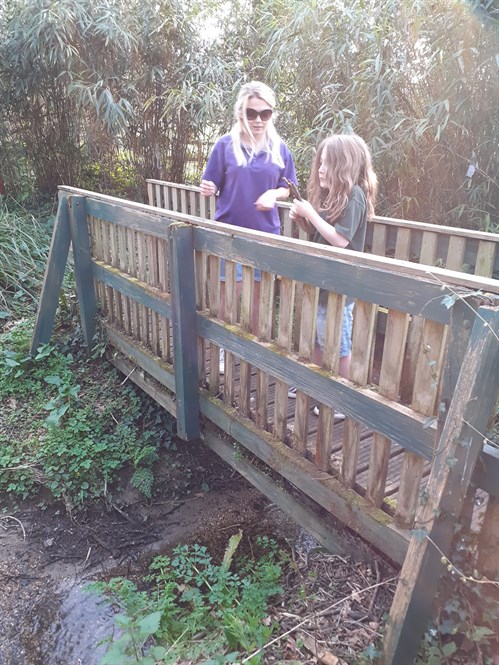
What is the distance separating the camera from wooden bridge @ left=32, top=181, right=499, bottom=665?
5.15ft

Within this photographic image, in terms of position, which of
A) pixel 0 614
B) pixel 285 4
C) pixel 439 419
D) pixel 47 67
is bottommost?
pixel 0 614

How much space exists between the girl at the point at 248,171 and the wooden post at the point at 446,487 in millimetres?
1653

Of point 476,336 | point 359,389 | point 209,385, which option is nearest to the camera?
point 476,336

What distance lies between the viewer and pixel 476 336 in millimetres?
1442

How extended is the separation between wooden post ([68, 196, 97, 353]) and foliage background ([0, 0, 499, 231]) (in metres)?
2.19

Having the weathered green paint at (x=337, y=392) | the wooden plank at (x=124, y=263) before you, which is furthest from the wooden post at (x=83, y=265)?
the weathered green paint at (x=337, y=392)

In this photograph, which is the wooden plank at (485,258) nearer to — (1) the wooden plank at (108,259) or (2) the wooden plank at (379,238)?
(2) the wooden plank at (379,238)

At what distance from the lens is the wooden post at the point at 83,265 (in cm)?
409

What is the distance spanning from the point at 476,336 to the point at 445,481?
44cm

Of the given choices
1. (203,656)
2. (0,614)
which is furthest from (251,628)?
(0,614)

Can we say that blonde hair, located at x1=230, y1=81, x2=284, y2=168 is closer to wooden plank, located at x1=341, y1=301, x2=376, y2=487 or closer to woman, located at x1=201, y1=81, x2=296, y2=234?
woman, located at x1=201, y1=81, x2=296, y2=234

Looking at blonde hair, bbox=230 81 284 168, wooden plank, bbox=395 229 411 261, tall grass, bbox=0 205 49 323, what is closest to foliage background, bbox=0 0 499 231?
tall grass, bbox=0 205 49 323

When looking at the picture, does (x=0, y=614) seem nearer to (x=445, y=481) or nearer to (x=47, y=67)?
(x=445, y=481)

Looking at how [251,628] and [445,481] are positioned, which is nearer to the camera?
[445,481]
